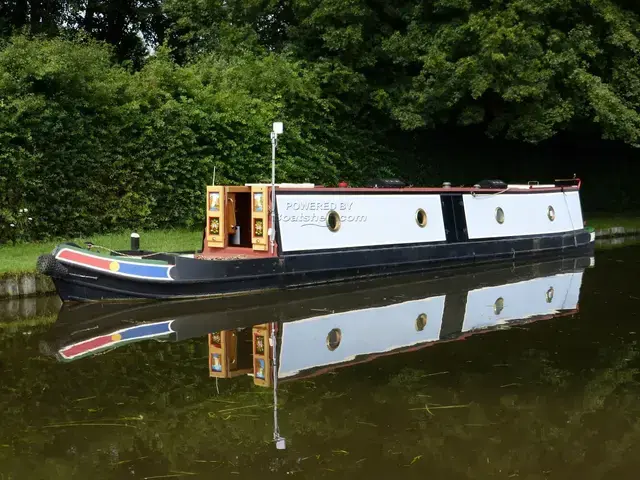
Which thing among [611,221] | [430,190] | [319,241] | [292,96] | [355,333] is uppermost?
[292,96]

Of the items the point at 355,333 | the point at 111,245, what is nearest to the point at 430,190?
the point at 111,245

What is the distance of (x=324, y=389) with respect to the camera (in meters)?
6.61

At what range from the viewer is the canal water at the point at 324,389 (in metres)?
5.06

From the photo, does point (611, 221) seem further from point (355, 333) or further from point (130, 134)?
point (355, 333)

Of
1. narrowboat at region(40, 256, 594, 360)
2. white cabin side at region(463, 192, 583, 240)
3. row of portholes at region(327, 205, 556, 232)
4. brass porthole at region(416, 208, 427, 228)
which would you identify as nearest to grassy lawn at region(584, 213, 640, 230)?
white cabin side at region(463, 192, 583, 240)

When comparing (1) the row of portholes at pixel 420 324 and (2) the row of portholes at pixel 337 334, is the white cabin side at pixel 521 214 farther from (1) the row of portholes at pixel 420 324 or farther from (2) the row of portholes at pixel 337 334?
(2) the row of portholes at pixel 337 334

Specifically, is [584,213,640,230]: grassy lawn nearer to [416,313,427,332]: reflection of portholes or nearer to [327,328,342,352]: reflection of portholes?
[416,313,427,332]: reflection of portholes

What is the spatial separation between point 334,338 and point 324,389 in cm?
185

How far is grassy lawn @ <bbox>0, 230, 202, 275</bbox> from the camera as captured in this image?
1130 centimetres

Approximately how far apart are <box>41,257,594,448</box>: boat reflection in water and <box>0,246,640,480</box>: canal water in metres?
0.04

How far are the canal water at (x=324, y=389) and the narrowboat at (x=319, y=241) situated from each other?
0.41 meters

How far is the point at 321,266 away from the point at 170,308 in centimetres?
286

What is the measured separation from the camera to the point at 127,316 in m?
9.61

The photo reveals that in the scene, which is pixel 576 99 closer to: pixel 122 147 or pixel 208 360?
pixel 122 147
